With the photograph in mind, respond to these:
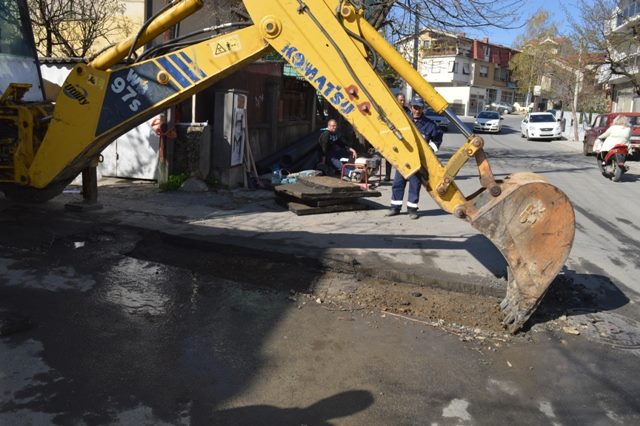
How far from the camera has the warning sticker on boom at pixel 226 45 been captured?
16.7 feet

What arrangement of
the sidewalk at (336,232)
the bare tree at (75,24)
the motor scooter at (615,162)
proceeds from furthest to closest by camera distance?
the motor scooter at (615,162) < the bare tree at (75,24) < the sidewalk at (336,232)

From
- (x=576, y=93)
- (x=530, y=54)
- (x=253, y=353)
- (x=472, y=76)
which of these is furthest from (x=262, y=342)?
(x=472, y=76)

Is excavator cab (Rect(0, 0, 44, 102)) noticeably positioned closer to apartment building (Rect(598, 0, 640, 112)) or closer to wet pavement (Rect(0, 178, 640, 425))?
wet pavement (Rect(0, 178, 640, 425))

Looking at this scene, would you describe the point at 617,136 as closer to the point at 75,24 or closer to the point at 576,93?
the point at 75,24

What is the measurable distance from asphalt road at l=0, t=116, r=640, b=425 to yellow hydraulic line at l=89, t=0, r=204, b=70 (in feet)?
7.14

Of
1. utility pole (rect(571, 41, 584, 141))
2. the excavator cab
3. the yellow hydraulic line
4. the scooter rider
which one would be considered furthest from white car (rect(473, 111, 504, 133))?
the yellow hydraulic line

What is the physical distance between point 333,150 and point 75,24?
288 inches

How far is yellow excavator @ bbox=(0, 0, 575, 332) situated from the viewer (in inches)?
179

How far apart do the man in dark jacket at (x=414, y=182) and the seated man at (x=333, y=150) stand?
11.1ft

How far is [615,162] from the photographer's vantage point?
15.3 metres

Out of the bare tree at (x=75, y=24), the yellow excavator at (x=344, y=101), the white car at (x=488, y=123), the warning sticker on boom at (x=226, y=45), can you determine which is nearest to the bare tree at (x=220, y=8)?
the bare tree at (x=75, y=24)

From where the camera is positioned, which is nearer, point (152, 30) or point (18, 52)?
point (152, 30)

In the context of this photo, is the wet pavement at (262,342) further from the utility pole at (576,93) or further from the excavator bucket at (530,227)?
the utility pole at (576,93)

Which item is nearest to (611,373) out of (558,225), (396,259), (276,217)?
(558,225)
